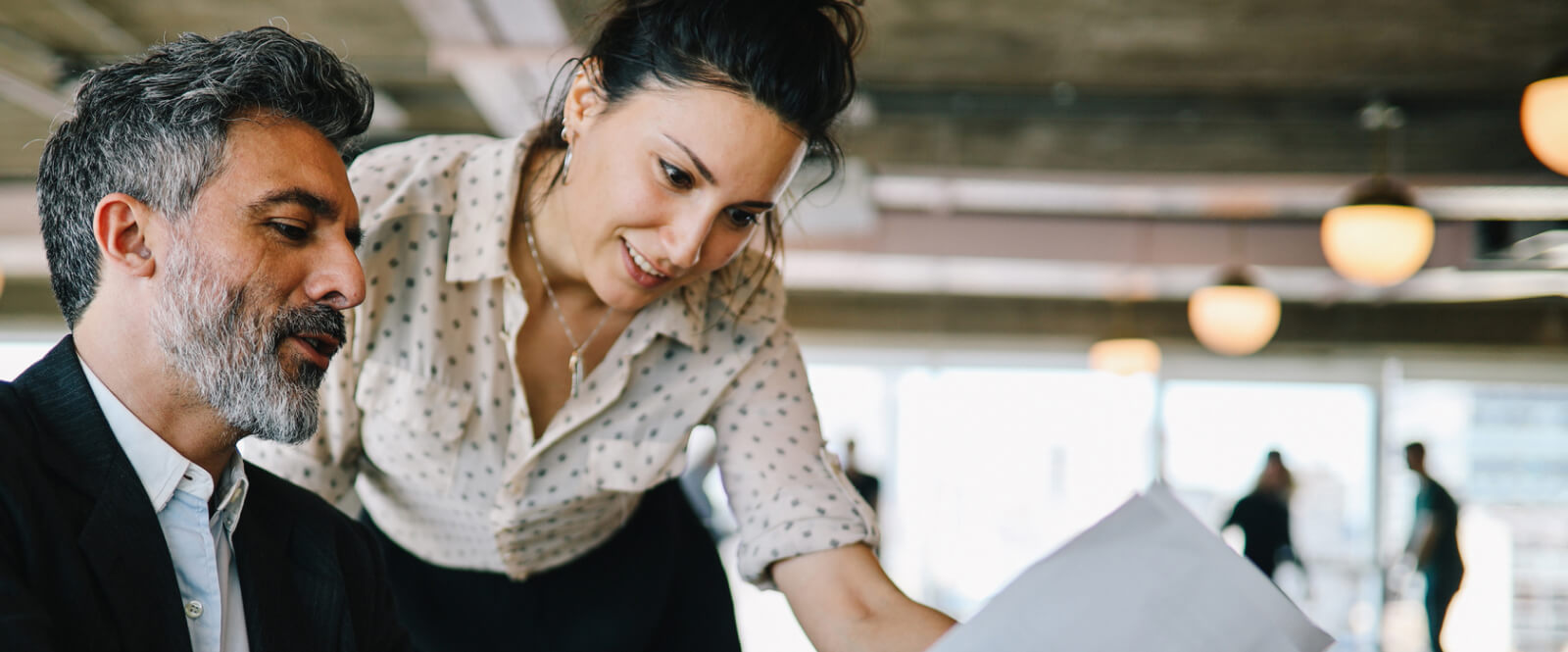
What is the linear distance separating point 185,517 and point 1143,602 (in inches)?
29.7

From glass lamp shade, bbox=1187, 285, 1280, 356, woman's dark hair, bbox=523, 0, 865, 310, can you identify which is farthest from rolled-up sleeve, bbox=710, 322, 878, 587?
glass lamp shade, bbox=1187, 285, 1280, 356

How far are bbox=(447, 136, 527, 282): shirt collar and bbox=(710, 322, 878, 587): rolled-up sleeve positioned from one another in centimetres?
32

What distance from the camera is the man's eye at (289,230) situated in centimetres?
103

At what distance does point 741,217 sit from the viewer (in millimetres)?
1275

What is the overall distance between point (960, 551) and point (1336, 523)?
3.46 metres

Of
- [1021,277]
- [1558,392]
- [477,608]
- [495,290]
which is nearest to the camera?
[495,290]

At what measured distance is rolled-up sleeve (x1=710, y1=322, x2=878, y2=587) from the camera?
130 centimetres

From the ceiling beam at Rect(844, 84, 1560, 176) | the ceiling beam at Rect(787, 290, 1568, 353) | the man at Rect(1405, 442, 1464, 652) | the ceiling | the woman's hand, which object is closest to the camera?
the woman's hand

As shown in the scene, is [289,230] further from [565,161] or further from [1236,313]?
[1236,313]

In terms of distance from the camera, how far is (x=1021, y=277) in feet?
31.4

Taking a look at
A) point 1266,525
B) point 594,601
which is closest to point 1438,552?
point 1266,525

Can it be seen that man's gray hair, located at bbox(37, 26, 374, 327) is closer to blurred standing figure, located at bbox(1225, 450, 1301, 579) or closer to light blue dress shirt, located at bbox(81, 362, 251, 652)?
light blue dress shirt, located at bbox(81, 362, 251, 652)

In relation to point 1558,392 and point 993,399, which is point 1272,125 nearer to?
point 993,399

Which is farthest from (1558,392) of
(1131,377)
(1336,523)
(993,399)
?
(993,399)
